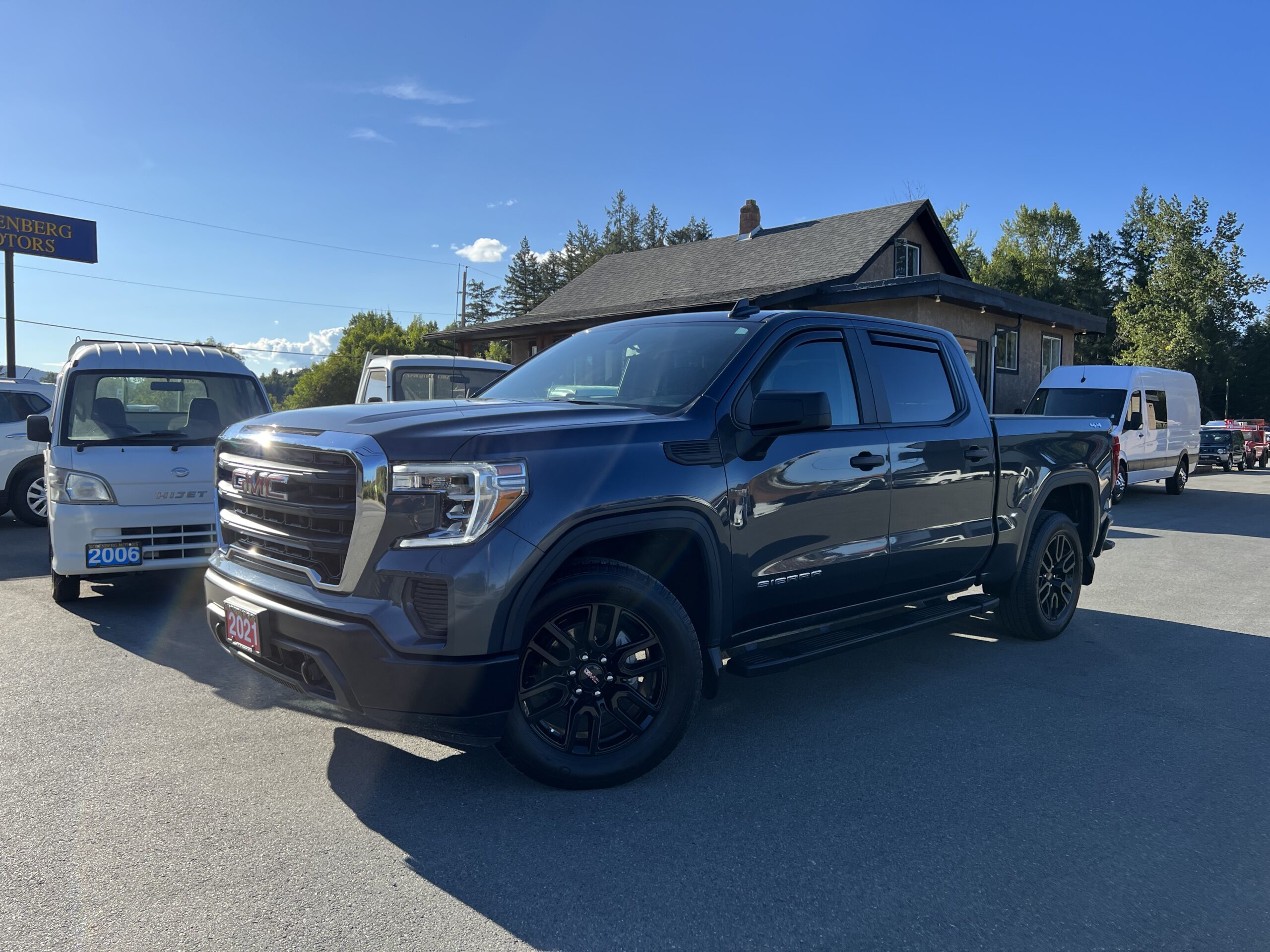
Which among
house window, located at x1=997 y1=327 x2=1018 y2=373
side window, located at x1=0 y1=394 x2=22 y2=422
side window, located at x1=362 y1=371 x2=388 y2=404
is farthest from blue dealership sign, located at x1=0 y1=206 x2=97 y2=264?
house window, located at x1=997 y1=327 x2=1018 y2=373

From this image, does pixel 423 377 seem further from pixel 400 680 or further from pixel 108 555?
pixel 400 680

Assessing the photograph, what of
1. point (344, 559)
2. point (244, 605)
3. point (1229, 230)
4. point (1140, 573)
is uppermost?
point (1229, 230)

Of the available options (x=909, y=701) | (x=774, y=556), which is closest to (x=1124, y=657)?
(x=909, y=701)

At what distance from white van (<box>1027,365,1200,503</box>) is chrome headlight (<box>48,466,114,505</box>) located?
15.1 metres

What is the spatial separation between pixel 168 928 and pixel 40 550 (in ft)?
28.5

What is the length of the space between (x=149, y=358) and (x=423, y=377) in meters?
4.14

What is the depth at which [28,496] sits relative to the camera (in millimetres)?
11555

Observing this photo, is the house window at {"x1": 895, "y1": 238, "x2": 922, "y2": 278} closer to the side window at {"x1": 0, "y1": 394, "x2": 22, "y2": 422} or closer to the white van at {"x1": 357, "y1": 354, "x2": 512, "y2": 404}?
the white van at {"x1": 357, "y1": 354, "x2": 512, "y2": 404}

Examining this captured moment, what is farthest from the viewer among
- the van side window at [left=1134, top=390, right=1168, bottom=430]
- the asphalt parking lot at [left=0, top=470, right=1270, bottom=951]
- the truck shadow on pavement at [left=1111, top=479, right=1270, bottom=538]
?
the van side window at [left=1134, top=390, right=1168, bottom=430]

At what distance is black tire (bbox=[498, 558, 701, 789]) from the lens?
11.2 feet

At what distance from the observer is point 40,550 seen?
9.63 metres

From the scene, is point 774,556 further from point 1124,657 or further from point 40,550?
point 40,550

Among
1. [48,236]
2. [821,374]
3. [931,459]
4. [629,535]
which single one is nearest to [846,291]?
[931,459]

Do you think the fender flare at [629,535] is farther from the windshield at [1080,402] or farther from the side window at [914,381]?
the windshield at [1080,402]
